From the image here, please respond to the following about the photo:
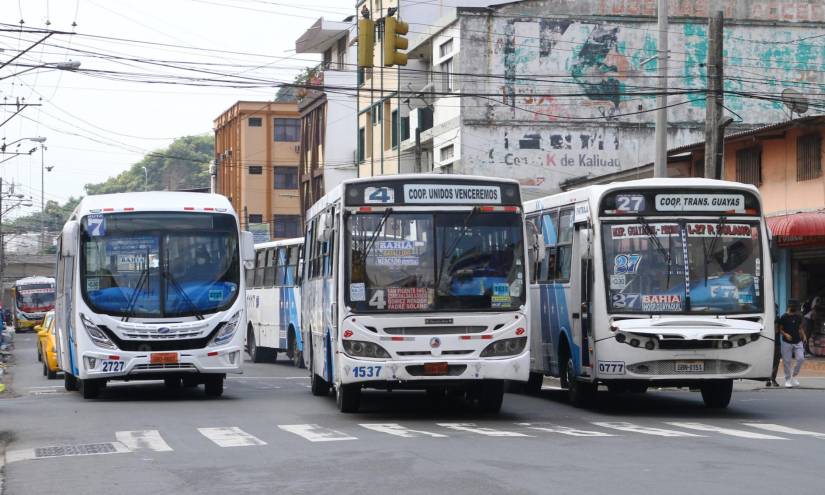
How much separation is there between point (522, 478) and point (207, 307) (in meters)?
11.1

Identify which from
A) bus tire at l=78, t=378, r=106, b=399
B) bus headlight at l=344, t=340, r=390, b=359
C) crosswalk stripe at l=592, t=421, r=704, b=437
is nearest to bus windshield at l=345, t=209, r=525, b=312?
bus headlight at l=344, t=340, r=390, b=359

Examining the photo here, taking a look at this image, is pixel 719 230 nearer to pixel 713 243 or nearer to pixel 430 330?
pixel 713 243

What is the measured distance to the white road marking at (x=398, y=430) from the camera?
A: 1484cm

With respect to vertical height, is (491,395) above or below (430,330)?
below

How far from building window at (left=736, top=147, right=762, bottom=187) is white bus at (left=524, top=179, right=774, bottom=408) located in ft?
51.1

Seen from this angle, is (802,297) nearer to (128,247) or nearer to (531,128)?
(531,128)

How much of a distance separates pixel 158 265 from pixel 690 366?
849 cm

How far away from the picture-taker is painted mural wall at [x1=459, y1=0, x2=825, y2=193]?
47.0 meters

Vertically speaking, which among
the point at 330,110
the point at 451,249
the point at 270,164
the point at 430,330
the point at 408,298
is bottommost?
the point at 430,330

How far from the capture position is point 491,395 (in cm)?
1784

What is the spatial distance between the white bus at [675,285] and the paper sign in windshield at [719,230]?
0.01 meters

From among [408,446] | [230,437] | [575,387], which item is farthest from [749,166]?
[408,446]

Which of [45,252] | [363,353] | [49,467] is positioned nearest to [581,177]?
[363,353]

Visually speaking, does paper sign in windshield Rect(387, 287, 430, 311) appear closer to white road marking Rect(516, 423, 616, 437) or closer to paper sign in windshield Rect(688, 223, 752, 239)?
white road marking Rect(516, 423, 616, 437)
